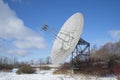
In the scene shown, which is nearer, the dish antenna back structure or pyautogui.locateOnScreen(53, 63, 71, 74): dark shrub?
the dish antenna back structure

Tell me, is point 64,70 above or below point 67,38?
below

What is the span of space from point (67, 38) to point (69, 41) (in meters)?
0.75

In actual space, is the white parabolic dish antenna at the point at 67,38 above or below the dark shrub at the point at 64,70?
above

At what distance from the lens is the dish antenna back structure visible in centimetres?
2233

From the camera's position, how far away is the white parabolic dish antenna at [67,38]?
73.3 ft

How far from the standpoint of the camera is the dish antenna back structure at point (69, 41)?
2233 cm

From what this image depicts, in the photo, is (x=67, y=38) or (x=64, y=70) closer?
(x=67, y=38)

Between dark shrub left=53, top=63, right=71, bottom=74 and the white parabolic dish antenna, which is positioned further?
dark shrub left=53, top=63, right=71, bottom=74

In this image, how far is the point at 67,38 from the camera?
79.4ft

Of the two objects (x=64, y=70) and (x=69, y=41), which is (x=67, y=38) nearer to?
(x=69, y=41)

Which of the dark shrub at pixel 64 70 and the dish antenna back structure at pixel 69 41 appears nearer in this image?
the dish antenna back structure at pixel 69 41

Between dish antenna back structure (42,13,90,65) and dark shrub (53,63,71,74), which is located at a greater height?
dish antenna back structure (42,13,90,65)

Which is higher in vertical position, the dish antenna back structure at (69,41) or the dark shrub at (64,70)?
the dish antenna back structure at (69,41)

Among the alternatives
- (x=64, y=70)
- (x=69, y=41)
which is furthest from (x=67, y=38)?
(x=64, y=70)
